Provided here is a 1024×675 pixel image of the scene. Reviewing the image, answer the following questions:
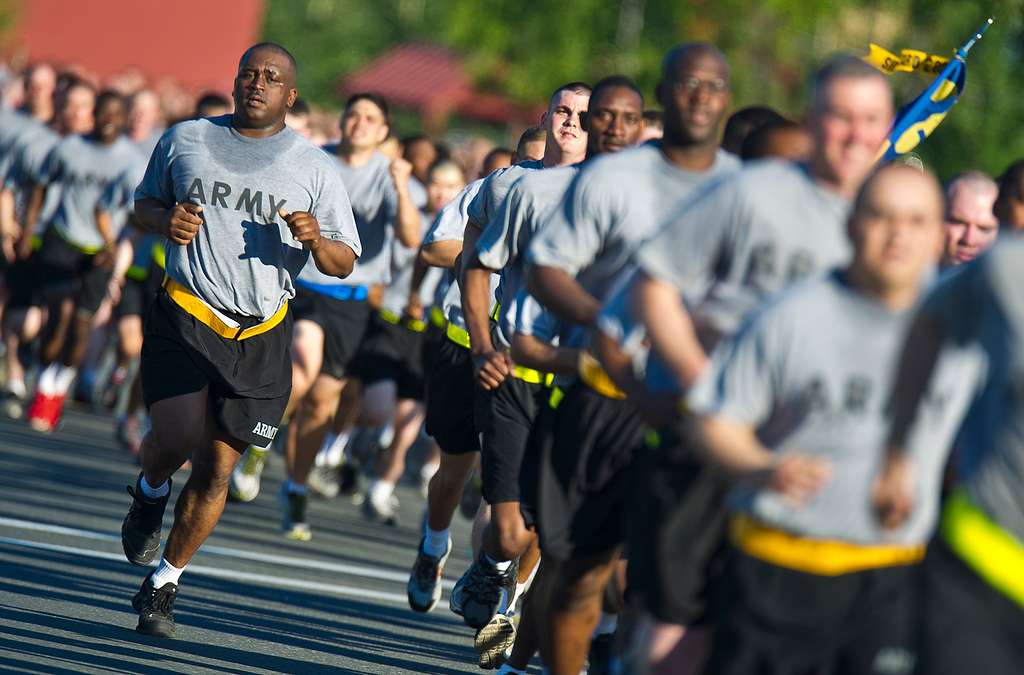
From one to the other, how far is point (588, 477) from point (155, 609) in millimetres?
2491

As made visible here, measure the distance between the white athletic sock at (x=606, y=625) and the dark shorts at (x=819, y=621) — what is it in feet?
8.16

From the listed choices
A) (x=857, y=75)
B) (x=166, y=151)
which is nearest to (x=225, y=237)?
(x=166, y=151)

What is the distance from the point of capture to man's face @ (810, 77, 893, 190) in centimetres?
493

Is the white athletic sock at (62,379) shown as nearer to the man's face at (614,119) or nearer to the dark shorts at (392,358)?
the dark shorts at (392,358)

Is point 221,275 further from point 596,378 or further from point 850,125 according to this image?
point 850,125

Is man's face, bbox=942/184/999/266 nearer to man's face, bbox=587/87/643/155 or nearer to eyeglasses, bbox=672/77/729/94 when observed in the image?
man's face, bbox=587/87/643/155

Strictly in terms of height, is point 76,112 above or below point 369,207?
below

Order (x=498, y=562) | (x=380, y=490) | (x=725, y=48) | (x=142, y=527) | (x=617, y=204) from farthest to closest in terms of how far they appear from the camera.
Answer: (x=725, y=48) → (x=380, y=490) → (x=142, y=527) → (x=498, y=562) → (x=617, y=204)

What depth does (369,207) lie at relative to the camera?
12227mm

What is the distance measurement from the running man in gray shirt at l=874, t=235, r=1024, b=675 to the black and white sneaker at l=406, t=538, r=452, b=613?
15.7ft

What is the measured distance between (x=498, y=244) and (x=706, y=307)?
245 cm

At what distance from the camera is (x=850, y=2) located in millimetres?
40688

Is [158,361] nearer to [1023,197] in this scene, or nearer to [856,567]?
[1023,197]

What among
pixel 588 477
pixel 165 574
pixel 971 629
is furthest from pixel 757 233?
pixel 165 574
